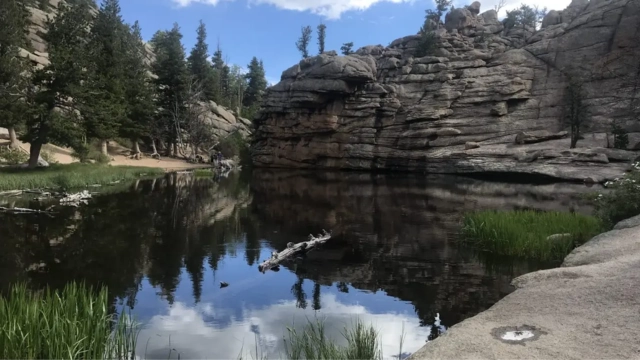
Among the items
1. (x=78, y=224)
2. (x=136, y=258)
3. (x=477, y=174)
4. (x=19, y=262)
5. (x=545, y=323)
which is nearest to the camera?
(x=545, y=323)

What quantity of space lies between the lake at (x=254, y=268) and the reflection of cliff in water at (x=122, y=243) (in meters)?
0.05

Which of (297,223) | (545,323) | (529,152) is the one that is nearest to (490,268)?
(545,323)

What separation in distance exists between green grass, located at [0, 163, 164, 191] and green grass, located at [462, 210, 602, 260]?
966 inches

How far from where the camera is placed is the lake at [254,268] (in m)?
8.80

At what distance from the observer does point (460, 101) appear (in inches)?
2238

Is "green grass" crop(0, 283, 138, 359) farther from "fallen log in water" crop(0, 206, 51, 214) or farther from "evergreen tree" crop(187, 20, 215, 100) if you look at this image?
"evergreen tree" crop(187, 20, 215, 100)

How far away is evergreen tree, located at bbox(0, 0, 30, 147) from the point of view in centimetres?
3031

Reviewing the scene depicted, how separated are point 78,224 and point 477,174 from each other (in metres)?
40.5

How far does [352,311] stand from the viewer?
9.85 m

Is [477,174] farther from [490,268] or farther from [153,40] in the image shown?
[153,40]

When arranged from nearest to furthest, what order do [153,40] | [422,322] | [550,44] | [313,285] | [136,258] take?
[422,322]
[313,285]
[136,258]
[550,44]
[153,40]

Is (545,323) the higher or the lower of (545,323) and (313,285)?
the higher

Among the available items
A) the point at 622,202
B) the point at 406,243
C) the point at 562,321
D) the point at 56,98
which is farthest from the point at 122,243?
the point at 56,98

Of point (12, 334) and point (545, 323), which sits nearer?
point (12, 334)
